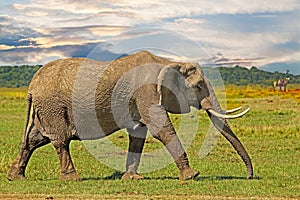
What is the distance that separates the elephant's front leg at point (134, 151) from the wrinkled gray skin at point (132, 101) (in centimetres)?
5

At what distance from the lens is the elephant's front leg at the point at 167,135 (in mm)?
12820

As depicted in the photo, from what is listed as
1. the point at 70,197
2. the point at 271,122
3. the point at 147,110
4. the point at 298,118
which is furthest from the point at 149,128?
the point at 298,118

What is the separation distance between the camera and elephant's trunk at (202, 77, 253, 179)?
13023 millimetres

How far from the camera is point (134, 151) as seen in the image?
14.1 meters

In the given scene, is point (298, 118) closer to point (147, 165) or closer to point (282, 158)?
point (282, 158)

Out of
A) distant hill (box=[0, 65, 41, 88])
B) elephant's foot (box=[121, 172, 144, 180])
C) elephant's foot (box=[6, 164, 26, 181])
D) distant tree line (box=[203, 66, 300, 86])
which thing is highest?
elephant's foot (box=[121, 172, 144, 180])

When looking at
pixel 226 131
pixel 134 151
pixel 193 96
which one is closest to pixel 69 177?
pixel 134 151

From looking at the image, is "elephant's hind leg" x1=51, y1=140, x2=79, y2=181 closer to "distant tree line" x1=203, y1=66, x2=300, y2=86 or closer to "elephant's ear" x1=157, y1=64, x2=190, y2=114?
"elephant's ear" x1=157, y1=64, x2=190, y2=114

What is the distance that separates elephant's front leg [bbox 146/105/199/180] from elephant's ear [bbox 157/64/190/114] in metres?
0.26

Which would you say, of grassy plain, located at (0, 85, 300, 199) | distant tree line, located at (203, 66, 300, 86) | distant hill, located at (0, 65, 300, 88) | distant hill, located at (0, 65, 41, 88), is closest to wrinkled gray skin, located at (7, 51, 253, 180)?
grassy plain, located at (0, 85, 300, 199)

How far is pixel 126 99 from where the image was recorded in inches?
511

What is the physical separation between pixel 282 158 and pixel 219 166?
92.8 inches

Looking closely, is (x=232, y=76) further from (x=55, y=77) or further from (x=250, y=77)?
(x=55, y=77)

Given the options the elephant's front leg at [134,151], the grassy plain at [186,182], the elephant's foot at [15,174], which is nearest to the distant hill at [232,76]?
the grassy plain at [186,182]
